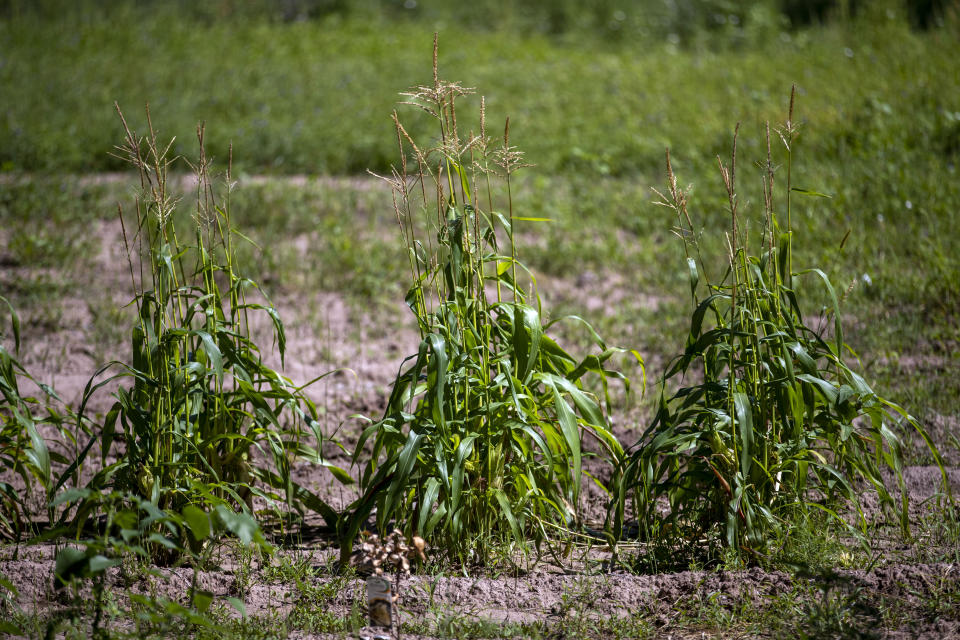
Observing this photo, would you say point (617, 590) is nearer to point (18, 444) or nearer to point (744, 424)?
point (744, 424)

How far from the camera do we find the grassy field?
2.87 metres

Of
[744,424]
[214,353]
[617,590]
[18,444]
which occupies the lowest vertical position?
[617,590]

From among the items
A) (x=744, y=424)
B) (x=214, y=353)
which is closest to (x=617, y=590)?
(x=744, y=424)

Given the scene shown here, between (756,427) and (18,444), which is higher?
(756,427)

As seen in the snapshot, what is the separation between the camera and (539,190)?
7.63 m

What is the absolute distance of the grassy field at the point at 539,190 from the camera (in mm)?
A: 2871

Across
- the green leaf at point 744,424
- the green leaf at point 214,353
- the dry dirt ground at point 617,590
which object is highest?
the green leaf at point 214,353

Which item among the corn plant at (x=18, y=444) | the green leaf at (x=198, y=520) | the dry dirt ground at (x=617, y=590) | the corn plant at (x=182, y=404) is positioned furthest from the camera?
the corn plant at (x=18, y=444)

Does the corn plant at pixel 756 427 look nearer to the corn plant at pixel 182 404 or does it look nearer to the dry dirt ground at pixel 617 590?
the dry dirt ground at pixel 617 590

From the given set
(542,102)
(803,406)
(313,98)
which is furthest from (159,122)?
(803,406)

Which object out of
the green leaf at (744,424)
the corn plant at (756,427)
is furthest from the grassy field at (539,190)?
the green leaf at (744,424)

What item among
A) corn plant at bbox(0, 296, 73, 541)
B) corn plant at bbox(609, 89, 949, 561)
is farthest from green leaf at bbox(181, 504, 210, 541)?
corn plant at bbox(609, 89, 949, 561)

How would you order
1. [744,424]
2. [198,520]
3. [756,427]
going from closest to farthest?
1. [198,520]
2. [744,424]
3. [756,427]

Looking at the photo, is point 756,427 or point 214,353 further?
point 756,427
